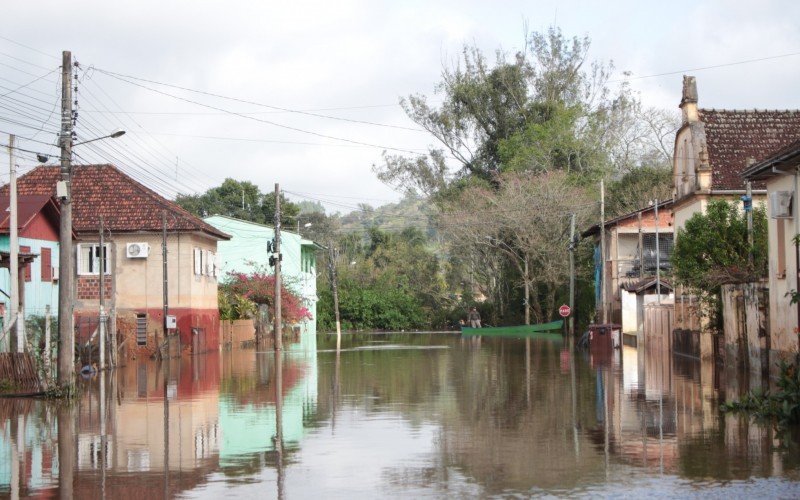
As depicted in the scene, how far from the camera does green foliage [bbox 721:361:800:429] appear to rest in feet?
52.8

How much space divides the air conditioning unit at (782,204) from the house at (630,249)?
91.7 ft

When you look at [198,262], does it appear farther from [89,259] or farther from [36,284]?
[36,284]

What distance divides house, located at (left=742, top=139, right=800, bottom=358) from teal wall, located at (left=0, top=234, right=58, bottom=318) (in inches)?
872

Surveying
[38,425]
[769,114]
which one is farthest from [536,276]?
[38,425]

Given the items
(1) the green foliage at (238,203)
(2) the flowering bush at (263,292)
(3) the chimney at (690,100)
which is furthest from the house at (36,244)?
(1) the green foliage at (238,203)

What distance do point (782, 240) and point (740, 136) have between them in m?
16.6

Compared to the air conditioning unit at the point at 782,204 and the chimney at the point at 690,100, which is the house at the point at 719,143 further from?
the air conditioning unit at the point at 782,204

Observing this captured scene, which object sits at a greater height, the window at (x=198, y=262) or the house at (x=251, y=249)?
the house at (x=251, y=249)

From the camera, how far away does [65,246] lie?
Answer: 74.0ft

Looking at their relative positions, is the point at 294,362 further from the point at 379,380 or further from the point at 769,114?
the point at 769,114

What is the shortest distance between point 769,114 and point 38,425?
31.9 m

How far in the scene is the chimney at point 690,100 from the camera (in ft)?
136

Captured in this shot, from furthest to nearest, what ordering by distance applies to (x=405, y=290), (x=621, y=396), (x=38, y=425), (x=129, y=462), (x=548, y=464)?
(x=405, y=290)
(x=621, y=396)
(x=38, y=425)
(x=129, y=462)
(x=548, y=464)

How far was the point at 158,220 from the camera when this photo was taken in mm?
45844
